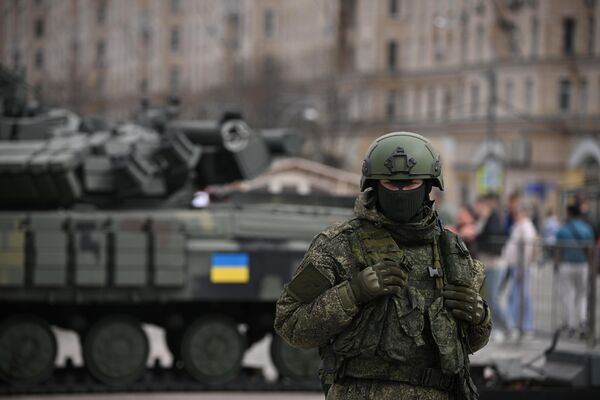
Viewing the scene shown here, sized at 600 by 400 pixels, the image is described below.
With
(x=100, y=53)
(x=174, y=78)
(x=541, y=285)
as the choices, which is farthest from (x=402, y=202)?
(x=174, y=78)

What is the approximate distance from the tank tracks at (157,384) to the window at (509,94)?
43.1 m

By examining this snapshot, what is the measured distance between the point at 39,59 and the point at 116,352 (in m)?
53.7

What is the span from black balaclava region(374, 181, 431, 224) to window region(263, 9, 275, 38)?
7721 centimetres

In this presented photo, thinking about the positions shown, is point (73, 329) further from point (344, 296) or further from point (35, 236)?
point (344, 296)

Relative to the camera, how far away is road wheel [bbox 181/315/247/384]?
14.9m

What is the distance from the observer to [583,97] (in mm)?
55906

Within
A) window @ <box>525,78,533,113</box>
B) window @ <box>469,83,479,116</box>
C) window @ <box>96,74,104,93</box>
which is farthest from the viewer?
window @ <box>96,74,104,93</box>

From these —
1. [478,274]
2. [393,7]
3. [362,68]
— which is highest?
[393,7]

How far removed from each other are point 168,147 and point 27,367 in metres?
2.60

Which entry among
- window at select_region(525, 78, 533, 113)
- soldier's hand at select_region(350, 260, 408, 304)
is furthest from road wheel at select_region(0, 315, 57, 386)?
window at select_region(525, 78, 533, 113)

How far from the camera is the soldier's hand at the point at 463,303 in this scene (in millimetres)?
6582

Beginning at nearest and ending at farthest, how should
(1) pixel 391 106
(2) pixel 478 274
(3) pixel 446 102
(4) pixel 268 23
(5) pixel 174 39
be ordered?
(2) pixel 478 274, (3) pixel 446 102, (1) pixel 391 106, (4) pixel 268 23, (5) pixel 174 39

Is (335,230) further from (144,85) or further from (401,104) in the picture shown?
(144,85)

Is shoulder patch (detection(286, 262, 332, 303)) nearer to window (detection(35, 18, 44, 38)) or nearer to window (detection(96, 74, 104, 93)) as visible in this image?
window (detection(35, 18, 44, 38))
